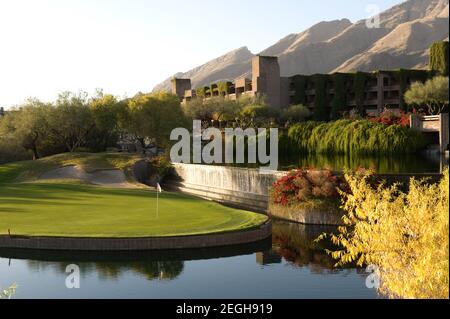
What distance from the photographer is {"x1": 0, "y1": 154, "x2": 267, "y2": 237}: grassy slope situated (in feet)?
91.5

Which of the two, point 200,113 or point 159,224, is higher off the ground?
point 200,113

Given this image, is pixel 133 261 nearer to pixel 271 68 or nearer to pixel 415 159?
pixel 415 159

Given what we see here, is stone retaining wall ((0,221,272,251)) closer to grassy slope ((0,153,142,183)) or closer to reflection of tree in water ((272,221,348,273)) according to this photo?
reflection of tree in water ((272,221,348,273))

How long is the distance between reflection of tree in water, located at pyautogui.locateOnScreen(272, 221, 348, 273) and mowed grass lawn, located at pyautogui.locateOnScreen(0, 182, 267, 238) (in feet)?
5.44

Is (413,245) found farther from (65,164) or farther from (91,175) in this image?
(65,164)

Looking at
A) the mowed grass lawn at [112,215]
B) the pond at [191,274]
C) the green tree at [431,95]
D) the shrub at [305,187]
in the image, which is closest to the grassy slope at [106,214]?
the mowed grass lawn at [112,215]

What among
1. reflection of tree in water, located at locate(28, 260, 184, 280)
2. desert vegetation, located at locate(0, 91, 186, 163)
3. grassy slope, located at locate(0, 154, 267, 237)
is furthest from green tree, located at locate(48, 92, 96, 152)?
reflection of tree in water, located at locate(28, 260, 184, 280)

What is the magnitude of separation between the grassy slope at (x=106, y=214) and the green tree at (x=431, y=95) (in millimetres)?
69481

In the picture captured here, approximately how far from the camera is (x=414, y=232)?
1228 centimetres

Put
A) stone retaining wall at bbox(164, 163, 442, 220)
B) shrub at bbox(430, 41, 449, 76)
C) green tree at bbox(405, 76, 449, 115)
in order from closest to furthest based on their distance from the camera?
stone retaining wall at bbox(164, 163, 442, 220), green tree at bbox(405, 76, 449, 115), shrub at bbox(430, 41, 449, 76)

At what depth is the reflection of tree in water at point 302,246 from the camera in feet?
83.5

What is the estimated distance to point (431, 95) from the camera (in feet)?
324

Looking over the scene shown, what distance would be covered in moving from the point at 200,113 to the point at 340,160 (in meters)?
42.3
